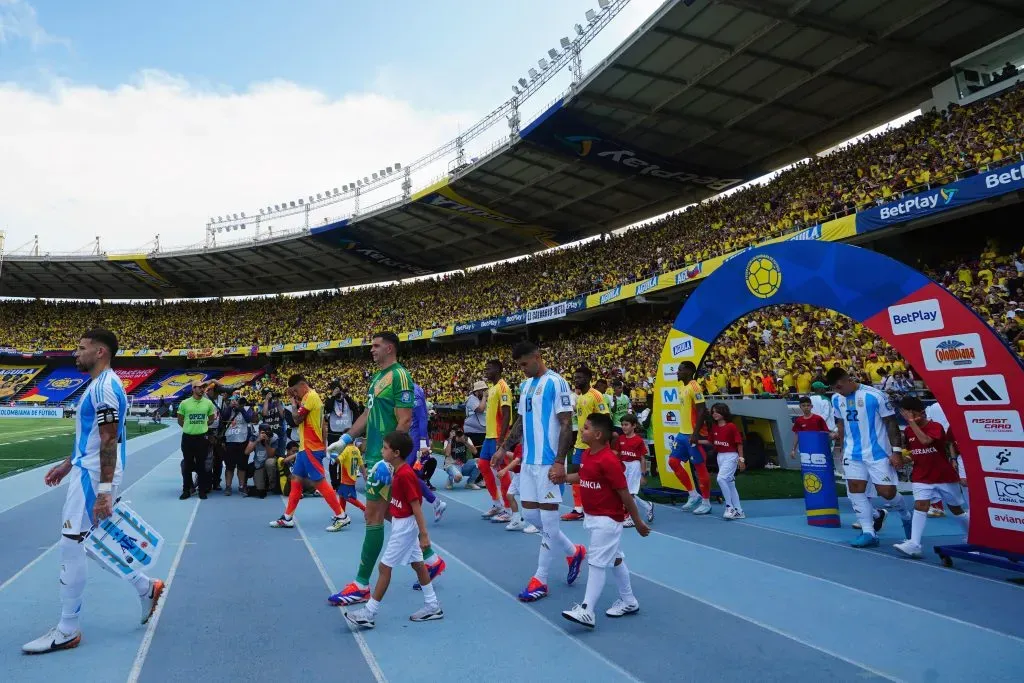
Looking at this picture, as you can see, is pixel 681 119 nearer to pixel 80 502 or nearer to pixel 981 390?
pixel 981 390

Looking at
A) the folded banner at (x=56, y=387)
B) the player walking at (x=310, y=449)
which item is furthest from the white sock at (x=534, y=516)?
the folded banner at (x=56, y=387)

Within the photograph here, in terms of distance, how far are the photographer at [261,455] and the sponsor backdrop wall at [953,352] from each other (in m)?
8.68

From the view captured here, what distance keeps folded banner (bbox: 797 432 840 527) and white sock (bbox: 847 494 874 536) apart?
0.86m

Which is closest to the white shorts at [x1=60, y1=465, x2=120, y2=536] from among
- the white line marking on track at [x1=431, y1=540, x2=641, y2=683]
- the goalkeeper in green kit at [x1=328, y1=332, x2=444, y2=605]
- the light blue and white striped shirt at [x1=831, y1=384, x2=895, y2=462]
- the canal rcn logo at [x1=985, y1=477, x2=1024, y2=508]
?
the goalkeeper in green kit at [x1=328, y1=332, x2=444, y2=605]

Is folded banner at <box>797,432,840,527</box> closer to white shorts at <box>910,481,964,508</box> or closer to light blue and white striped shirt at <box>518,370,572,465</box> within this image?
white shorts at <box>910,481,964,508</box>

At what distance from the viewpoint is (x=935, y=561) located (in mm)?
5762

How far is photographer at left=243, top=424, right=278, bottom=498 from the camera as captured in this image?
10.3 m

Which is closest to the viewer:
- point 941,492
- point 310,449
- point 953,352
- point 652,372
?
point 953,352

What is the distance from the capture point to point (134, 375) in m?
47.6

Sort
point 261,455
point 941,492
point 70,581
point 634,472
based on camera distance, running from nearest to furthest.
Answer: point 70,581 < point 941,492 < point 634,472 < point 261,455

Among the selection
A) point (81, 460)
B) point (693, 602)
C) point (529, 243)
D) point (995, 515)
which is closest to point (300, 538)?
point (81, 460)

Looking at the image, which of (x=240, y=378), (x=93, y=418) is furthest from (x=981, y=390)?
(x=240, y=378)

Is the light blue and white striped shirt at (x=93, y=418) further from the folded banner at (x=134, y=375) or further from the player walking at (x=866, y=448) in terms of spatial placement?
the folded banner at (x=134, y=375)

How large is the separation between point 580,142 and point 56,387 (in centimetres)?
4547
